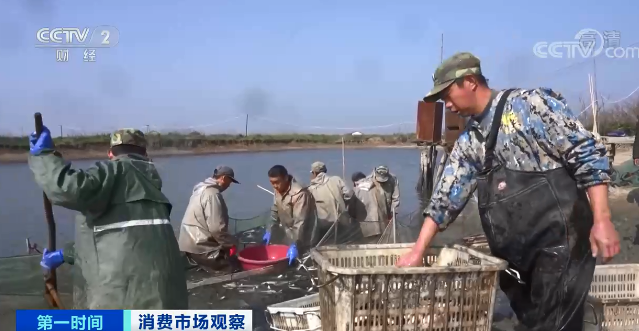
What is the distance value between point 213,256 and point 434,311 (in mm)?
4577

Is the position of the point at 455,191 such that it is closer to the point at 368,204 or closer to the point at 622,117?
the point at 368,204

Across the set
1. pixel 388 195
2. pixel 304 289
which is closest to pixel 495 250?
pixel 304 289

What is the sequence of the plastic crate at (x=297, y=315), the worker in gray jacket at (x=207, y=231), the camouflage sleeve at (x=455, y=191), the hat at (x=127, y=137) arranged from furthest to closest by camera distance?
the worker in gray jacket at (x=207, y=231) → the plastic crate at (x=297, y=315) → the hat at (x=127, y=137) → the camouflage sleeve at (x=455, y=191)

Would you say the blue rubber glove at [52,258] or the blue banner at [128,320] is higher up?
the blue rubber glove at [52,258]

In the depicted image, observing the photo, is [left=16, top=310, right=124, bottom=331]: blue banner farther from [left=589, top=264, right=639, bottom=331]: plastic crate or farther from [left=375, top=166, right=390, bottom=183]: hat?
[left=375, top=166, right=390, bottom=183]: hat

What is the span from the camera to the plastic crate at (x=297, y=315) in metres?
3.62

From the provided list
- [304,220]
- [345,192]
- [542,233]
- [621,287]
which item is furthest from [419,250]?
[345,192]

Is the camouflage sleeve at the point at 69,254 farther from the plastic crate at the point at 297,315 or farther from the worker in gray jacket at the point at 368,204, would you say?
the worker in gray jacket at the point at 368,204

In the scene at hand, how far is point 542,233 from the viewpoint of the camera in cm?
223

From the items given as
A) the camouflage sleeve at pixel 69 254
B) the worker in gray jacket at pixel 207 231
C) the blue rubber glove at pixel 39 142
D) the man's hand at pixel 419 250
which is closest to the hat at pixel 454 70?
the man's hand at pixel 419 250

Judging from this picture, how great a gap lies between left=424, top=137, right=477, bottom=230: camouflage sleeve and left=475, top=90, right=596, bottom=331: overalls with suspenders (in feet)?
0.30

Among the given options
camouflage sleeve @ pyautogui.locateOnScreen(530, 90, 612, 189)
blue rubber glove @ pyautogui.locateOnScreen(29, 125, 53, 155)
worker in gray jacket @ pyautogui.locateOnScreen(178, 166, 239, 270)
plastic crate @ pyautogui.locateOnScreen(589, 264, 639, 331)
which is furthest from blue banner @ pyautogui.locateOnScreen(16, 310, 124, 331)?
worker in gray jacket @ pyautogui.locateOnScreen(178, 166, 239, 270)

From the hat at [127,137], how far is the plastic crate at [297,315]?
1468mm

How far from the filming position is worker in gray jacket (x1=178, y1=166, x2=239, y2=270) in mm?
6344
